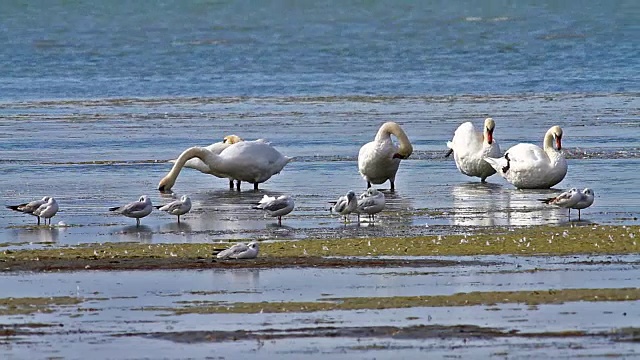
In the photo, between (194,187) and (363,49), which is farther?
(363,49)

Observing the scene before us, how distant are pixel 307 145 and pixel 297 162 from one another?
262 centimetres

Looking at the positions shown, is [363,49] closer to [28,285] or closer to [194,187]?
[194,187]

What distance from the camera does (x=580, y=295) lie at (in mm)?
12492

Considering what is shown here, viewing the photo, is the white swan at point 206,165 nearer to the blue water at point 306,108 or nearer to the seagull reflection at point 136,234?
the blue water at point 306,108

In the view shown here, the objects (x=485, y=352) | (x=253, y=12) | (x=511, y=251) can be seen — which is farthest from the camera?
(x=253, y=12)

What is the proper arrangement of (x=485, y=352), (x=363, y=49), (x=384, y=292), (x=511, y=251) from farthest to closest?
(x=363, y=49) → (x=511, y=251) → (x=384, y=292) → (x=485, y=352)

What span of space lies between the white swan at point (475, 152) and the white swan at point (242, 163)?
2671 mm

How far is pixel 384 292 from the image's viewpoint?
1284cm

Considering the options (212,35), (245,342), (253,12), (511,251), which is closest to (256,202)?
(511,251)

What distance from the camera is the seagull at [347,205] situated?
17.8m

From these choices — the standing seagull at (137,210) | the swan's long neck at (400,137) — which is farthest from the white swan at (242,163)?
the standing seagull at (137,210)

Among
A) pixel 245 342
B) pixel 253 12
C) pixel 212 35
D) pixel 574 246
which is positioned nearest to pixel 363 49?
pixel 212 35

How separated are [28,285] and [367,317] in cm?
332

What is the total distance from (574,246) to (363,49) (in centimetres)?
4741
